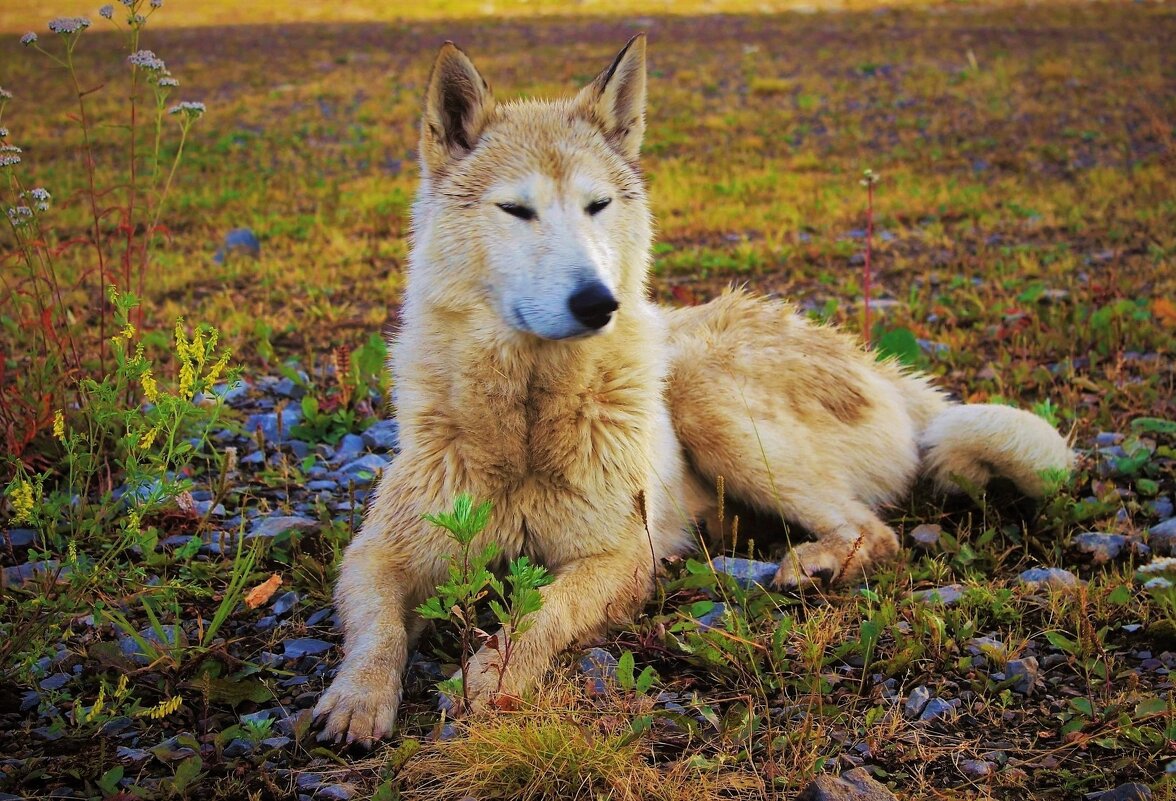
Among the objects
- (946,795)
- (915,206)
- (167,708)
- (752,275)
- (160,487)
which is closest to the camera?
(946,795)

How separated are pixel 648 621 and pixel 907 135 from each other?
465 inches

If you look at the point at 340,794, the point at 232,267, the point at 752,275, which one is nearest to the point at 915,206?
the point at 752,275

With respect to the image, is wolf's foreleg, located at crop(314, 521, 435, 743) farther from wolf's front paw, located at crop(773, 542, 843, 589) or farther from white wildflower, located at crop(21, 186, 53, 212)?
white wildflower, located at crop(21, 186, 53, 212)

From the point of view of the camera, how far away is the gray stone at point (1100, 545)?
3.78m

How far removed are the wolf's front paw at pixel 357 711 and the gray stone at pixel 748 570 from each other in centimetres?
132

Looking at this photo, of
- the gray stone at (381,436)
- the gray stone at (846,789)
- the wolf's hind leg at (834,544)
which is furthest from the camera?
the gray stone at (381,436)

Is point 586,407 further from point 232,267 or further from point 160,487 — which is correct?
point 232,267

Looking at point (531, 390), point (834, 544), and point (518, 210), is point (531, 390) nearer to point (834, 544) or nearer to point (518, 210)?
point (518, 210)

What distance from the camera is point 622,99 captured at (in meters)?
3.68

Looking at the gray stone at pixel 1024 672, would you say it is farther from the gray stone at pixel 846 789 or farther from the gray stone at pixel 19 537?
the gray stone at pixel 19 537

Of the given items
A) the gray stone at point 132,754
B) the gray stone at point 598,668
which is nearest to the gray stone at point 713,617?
the gray stone at point 598,668

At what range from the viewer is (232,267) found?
827 cm

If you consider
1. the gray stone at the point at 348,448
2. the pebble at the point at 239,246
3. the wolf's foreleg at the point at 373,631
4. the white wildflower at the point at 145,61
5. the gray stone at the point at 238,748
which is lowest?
the gray stone at the point at 348,448

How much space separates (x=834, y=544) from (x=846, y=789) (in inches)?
59.5
